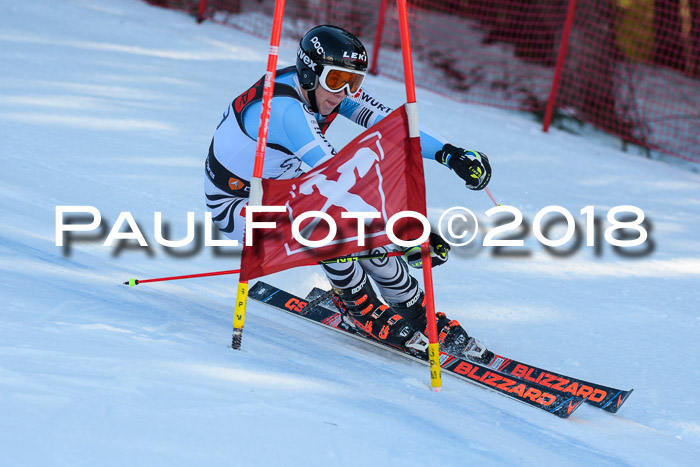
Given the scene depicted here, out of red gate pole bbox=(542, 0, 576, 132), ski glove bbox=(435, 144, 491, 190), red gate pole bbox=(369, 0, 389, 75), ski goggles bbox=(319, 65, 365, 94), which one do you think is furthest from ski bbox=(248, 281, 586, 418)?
red gate pole bbox=(369, 0, 389, 75)

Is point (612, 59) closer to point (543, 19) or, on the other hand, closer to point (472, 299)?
point (543, 19)

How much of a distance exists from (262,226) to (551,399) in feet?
4.63

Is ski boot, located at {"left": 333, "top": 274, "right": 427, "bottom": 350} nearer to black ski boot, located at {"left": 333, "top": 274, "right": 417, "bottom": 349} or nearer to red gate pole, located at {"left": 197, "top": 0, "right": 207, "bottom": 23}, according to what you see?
black ski boot, located at {"left": 333, "top": 274, "right": 417, "bottom": 349}

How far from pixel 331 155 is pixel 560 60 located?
5.87 m

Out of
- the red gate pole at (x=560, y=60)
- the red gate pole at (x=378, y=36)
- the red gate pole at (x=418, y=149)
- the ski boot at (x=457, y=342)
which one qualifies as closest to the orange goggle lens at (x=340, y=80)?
the red gate pole at (x=418, y=149)

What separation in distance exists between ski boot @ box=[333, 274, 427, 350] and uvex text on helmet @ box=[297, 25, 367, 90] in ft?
3.25

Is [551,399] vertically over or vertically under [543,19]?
under

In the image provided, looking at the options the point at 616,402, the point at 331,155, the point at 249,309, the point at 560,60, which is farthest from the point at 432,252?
the point at 560,60

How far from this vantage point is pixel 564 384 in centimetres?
339

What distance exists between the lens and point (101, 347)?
2.35 meters

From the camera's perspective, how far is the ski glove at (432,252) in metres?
3.00

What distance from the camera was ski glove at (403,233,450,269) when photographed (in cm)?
300

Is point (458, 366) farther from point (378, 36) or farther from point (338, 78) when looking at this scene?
point (378, 36)

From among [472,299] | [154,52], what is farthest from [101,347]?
[154,52]
